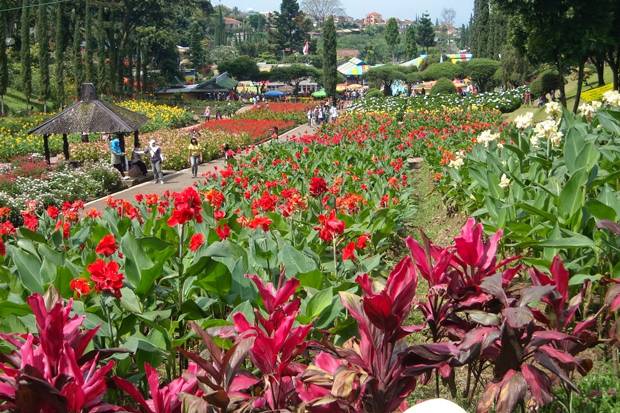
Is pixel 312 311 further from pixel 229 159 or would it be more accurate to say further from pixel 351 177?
pixel 229 159

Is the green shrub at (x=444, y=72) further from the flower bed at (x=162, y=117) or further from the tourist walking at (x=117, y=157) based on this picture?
the tourist walking at (x=117, y=157)

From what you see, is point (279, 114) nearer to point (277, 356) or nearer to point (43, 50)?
point (43, 50)

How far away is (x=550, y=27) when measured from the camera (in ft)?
64.1

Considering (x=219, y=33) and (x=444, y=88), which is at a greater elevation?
(x=219, y=33)

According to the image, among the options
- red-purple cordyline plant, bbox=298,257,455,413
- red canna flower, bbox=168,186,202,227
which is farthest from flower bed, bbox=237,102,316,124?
red-purple cordyline plant, bbox=298,257,455,413

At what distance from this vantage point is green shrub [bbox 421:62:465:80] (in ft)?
211

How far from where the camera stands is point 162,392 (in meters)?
1.96

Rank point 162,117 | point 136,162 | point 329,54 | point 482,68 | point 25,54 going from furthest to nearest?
1. point 482,68
2. point 329,54
3. point 25,54
4. point 162,117
5. point 136,162

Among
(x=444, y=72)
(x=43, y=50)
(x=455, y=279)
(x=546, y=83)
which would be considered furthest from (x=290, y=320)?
(x=444, y=72)

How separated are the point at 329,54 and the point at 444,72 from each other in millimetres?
19197

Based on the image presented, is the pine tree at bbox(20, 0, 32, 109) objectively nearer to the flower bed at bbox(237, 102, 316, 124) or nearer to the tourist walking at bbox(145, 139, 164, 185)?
the flower bed at bbox(237, 102, 316, 124)

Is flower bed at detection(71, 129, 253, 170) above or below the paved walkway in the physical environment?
above

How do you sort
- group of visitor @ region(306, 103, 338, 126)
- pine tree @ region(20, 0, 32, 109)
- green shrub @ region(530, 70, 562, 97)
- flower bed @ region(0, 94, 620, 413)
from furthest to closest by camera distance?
1. green shrub @ region(530, 70, 562, 97)
2. pine tree @ region(20, 0, 32, 109)
3. group of visitor @ region(306, 103, 338, 126)
4. flower bed @ region(0, 94, 620, 413)

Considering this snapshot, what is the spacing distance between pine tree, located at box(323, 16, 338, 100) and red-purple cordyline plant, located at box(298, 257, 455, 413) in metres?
51.6
